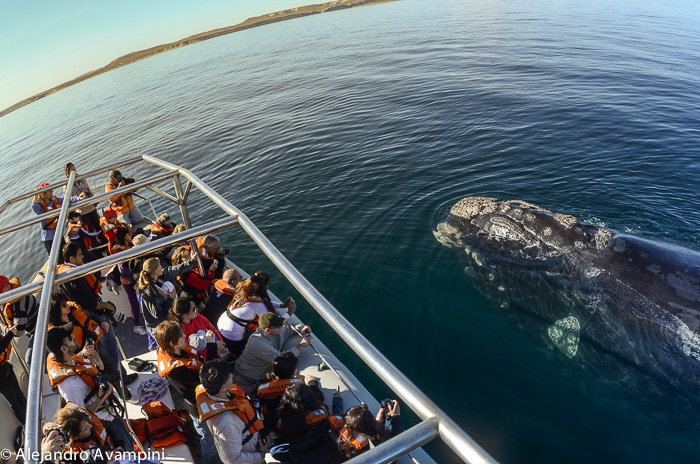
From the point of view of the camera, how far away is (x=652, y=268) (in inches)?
311

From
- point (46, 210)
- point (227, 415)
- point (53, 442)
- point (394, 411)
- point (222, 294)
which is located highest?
point (46, 210)

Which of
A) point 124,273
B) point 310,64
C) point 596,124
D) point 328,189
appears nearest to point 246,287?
point 124,273

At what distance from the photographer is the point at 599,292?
8266mm

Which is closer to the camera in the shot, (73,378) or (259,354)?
(73,378)

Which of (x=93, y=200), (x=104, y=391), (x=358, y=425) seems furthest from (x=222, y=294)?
(x=358, y=425)

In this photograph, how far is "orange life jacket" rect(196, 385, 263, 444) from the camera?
4.07m

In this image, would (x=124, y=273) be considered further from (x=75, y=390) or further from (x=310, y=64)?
(x=310, y=64)

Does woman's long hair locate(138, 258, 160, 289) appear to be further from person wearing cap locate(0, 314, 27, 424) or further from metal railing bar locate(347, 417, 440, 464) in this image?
metal railing bar locate(347, 417, 440, 464)

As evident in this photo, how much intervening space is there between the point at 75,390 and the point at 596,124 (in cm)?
2172

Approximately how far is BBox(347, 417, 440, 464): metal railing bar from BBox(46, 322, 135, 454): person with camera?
161 inches

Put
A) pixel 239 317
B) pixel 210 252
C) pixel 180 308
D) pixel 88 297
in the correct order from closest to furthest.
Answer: pixel 180 308, pixel 239 317, pixel 88 297, pixel 210 252

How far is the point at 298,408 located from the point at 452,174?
12390 millimetres

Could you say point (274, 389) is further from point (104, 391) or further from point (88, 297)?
point (88, 297)

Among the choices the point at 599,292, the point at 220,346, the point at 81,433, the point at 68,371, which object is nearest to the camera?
the point at 81,433
